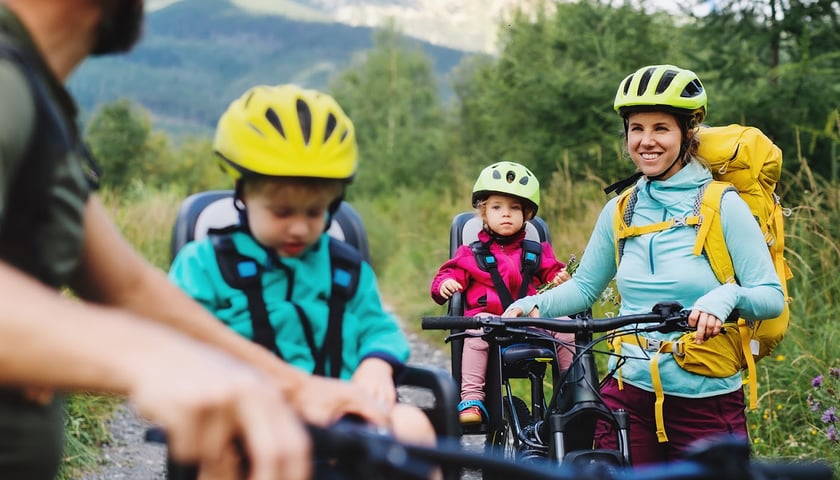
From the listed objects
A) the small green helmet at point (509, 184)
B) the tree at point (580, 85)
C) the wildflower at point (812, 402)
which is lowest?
the wildflower at point (812, 402)

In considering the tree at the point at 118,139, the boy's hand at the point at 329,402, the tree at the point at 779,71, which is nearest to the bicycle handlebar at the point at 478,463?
the boy's hand at the point at 329,402

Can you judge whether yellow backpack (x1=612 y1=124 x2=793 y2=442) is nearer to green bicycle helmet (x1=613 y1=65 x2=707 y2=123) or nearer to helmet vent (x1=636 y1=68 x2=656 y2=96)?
green bicycle helmet (x1=613 y1=65 x2=707 y2=123)

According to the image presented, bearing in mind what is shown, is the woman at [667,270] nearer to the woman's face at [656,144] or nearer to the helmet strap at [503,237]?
the woman's face at [656,144]

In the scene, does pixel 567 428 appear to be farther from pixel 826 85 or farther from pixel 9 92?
pixel 826 85

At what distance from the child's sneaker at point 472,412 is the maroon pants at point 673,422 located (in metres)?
1.11

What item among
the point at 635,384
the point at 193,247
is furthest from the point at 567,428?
the point at 193,247

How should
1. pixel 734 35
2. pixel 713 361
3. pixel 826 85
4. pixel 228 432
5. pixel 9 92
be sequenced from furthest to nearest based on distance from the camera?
1. pixel 734 35
2. pixel 826 85
3. pixel 713 361
4. pixel 9 92
5. pixel 228 432

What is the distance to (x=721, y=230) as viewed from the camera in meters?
3.56

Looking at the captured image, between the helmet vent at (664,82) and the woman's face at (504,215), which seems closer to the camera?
the helmet vent at (664,82)

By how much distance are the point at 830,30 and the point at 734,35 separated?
0.95 m

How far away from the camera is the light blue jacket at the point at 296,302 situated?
2.41 meters

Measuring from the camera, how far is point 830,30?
9281 millimetres

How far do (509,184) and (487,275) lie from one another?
2.03 feet

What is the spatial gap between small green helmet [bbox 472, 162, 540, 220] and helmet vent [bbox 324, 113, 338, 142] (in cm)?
325
